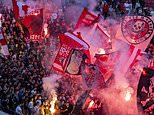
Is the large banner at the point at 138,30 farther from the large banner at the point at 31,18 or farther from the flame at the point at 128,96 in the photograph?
the large banner at the point at 31,18

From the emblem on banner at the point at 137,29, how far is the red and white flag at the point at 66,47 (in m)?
1.39

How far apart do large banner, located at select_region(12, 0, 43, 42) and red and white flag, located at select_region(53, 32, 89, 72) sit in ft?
3.87

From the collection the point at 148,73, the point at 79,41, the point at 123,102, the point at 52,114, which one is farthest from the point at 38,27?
the point at 148,73

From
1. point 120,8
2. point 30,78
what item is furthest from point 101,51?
point 120,8

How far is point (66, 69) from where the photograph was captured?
11969mm

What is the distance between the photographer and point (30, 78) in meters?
14.0

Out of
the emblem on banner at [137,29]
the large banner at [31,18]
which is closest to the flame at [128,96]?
the emblem on banner at [137,29]

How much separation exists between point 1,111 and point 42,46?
541cm

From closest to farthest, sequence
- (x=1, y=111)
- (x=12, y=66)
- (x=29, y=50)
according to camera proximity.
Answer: (x=1, y=111)
(x=12, y=66)
(x=29, y=50)

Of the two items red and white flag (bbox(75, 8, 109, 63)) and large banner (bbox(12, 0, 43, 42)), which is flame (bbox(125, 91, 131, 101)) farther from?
large banner (bbox(12, 0, 43, 42))

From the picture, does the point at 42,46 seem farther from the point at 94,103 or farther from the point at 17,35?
the point at 94,103

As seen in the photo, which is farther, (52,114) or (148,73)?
(52,114)

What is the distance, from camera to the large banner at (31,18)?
13031 mm

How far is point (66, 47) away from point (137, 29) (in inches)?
83.1
